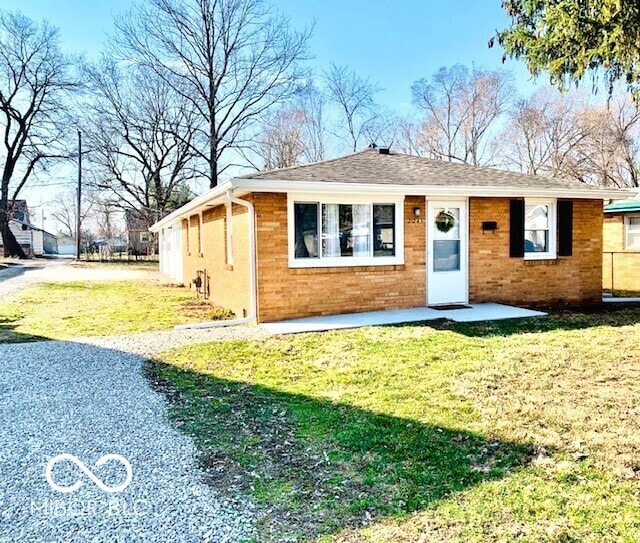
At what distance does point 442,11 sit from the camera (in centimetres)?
1648

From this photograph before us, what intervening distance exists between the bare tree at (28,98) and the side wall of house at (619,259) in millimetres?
35046

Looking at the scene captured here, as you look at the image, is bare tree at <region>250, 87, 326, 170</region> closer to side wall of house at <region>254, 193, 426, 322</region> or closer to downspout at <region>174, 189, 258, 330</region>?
side wall of house at <region>254, 193, 426, 322</region>

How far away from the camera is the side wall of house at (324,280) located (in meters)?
8.48

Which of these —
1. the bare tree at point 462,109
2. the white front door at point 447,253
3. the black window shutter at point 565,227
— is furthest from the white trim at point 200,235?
the bare tree at point 462,109

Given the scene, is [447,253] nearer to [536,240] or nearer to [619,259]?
[536,240]

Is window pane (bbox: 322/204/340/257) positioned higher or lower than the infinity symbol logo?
higher

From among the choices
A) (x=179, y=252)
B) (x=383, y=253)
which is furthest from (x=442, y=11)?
(x=179, y=252)

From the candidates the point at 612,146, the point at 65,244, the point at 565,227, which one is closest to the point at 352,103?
the point at 612,146

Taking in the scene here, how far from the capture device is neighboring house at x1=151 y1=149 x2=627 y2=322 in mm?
8594

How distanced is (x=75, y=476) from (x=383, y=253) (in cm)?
708

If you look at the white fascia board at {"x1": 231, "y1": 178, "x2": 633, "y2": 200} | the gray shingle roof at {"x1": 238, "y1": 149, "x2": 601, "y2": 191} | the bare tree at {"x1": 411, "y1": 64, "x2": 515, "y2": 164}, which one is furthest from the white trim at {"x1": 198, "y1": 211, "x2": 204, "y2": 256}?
the bare tree at {"x1": 411, "y1": 64, "x2": 515, "y2": 164}

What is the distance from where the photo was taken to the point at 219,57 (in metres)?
29.6

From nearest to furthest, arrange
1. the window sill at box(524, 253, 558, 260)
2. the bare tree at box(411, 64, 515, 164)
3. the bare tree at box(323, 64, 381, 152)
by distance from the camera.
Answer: the window sill at box(524, 253, 558, 260), the bare tree at box(411, 64, 515, 164), the bare tree at box(323, 64, 381, 152)

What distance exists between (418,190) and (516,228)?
2592 mm
